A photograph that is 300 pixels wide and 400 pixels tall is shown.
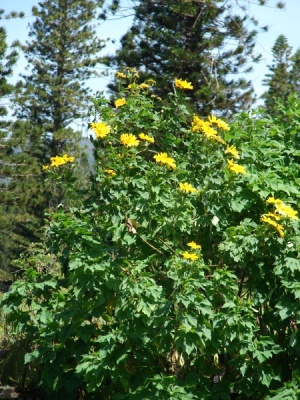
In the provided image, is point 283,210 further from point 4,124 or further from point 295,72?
point 295,72

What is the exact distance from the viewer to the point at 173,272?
3.72m

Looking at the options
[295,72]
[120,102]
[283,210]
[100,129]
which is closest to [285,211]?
[283,210]

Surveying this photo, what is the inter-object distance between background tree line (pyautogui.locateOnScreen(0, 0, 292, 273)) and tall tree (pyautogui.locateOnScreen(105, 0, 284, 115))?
3 centimetres

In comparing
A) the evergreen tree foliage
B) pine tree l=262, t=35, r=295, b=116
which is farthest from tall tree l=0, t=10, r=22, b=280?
pine tree l=262, t=35, r=295, b=116

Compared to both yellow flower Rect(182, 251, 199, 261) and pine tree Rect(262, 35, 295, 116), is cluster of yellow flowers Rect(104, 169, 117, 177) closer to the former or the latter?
yellow flower Rect(182, 251, 199, 261)

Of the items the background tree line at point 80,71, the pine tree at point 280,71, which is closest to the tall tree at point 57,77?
the background tree line at point 80,71

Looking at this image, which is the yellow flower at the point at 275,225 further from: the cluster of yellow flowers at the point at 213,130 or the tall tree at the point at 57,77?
the tall tree at the point at 57,77

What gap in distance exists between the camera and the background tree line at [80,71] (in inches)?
732

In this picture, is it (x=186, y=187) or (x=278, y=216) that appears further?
(x=186, y=187)

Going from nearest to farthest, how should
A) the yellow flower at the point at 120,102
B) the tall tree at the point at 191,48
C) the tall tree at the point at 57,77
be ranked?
the yellow flower at the point at 120,102 → the tall tree at the point at 191,48 → the tall tree at the point at 57,77

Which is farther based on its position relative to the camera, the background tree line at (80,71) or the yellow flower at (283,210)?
the background tree line at (80,71)

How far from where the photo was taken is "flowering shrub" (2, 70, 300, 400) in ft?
12.3

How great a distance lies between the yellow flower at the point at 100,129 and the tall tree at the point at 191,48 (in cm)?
1408

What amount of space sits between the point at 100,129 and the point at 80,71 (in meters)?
26.5
